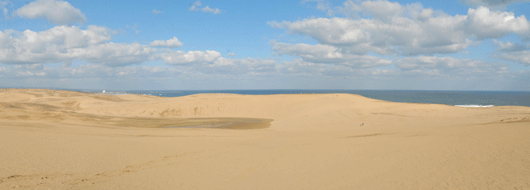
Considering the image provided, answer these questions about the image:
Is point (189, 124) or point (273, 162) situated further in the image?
point (189, 124)

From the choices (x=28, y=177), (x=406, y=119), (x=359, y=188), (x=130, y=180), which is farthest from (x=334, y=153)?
(x=406, y=119)

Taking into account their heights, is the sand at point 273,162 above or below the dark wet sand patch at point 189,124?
above

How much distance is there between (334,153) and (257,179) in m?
2.76

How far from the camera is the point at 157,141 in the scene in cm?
963

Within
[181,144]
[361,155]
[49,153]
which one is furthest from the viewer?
[181,144]

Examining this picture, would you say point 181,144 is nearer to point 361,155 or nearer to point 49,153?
point 49,153

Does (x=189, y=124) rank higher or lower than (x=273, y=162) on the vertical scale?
lower

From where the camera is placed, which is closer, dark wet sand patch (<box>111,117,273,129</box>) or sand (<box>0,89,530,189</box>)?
sand (<box>0,89,530,189</box>)

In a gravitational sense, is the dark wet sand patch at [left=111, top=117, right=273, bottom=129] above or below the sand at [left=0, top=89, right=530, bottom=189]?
below

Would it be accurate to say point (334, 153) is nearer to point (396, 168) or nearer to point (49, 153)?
point (396, 168)

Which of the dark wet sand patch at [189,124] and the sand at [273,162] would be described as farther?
the dark wet sand patch at [189,124]

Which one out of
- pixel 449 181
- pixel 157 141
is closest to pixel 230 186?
pixel 449 181

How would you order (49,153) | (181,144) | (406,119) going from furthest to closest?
(406,119) < (181,144) < (49,153)

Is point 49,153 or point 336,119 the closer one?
point 49,153
